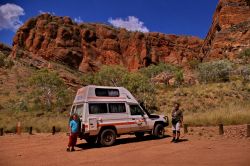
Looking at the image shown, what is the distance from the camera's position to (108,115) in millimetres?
14164

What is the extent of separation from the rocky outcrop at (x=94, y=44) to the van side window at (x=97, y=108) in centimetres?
7716

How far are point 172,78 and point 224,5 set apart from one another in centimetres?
5513

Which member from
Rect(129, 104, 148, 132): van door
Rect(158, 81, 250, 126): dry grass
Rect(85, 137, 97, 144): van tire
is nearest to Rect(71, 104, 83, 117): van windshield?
Rect(85, 137, 97, 144): van tire

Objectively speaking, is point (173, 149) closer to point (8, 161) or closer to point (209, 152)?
point (209, 152)

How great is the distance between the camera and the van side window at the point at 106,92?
1428 centimetres

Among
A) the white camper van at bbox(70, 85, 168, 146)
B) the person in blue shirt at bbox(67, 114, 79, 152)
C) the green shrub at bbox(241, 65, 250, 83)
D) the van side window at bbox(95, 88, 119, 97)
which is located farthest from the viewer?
the green shrub at bbox(241, 65, 250, 83)

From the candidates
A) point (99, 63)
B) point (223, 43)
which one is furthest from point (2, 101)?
point (99, 63)

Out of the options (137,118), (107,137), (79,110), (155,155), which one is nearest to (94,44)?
(137,118)

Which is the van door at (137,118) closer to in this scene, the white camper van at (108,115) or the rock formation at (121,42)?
the white camper van at (108,115)

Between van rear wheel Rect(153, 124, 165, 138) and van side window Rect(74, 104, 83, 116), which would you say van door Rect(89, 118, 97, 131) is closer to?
van side window Rect(74, 104, 83, 116)

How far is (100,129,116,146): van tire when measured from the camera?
13.8 meters

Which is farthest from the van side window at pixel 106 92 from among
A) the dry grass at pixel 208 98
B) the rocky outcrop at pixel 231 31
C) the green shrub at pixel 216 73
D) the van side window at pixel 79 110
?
the rocky outcrop at pixel 231 31

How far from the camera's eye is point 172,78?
242ft

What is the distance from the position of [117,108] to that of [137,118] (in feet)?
4.19
